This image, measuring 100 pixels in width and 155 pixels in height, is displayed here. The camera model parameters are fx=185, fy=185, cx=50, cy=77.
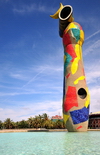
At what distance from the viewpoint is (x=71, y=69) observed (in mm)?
25125

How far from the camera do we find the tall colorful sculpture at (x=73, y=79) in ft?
74.0

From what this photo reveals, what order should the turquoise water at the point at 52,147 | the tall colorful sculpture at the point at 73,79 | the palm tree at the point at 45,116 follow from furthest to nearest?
the palm tree at the point at 45,116 < the tall colorful sculpture at the point at 73,79 < the turquoise water at the point at 52,147

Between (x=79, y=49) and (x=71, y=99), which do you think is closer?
(x=71, y=99)

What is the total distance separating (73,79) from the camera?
79.8 ft

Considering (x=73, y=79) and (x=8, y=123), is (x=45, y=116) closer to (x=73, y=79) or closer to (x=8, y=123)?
(x=8, y=123)

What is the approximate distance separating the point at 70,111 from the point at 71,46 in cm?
948

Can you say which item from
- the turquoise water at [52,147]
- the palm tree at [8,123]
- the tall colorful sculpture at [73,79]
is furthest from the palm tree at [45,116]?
the turquoise water at [52,147]

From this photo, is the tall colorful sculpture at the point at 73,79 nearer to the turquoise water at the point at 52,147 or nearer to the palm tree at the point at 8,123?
the turquoise water at the point at 52,147

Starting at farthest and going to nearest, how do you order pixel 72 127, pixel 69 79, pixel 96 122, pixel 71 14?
pixel 96 122, pixel 71 14, pixel 69 79, pixel 72 127

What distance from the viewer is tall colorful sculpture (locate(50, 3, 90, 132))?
22.6 m

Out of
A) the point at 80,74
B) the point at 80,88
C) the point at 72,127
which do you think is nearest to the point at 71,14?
the point at 80,74

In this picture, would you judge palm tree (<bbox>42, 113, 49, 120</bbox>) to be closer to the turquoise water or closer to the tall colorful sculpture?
the tall colorful sculpture

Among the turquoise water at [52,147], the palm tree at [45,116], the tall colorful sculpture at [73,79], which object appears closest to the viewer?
the turquoise water at [52,147]

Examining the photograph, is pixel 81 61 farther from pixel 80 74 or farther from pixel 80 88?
pixel 80 88
